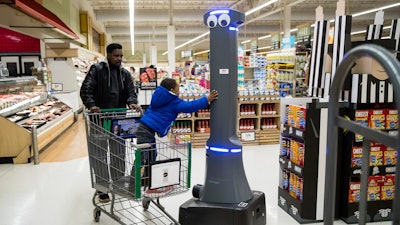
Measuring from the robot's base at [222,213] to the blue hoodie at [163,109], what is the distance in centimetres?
84

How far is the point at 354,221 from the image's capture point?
3691 millimetres

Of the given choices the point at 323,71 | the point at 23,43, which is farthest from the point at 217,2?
the point at 323,71

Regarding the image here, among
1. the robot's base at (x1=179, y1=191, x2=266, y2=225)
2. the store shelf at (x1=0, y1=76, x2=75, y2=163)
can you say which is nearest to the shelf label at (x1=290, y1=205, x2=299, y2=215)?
the robot's base at (x1=179, y1=191, x2=266, y2=225)

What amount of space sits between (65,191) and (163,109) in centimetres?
205

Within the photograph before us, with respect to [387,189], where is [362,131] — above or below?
above

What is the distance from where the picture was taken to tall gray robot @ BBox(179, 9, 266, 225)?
3.30 metres

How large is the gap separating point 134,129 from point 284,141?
1737 millimetres

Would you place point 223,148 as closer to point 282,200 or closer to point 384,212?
point 282,200

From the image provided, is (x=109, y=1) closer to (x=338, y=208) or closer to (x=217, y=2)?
(x=217, y=2)

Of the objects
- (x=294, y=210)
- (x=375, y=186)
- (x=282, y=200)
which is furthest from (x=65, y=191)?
(x=375, y=186)

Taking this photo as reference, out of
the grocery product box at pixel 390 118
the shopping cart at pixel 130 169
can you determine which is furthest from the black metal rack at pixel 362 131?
the grocery product box at pixel 390 118

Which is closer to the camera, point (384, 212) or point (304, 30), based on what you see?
point (384, 212)

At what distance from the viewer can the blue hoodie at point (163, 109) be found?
11.8 feet

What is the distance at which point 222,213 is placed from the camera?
3.25 metres
